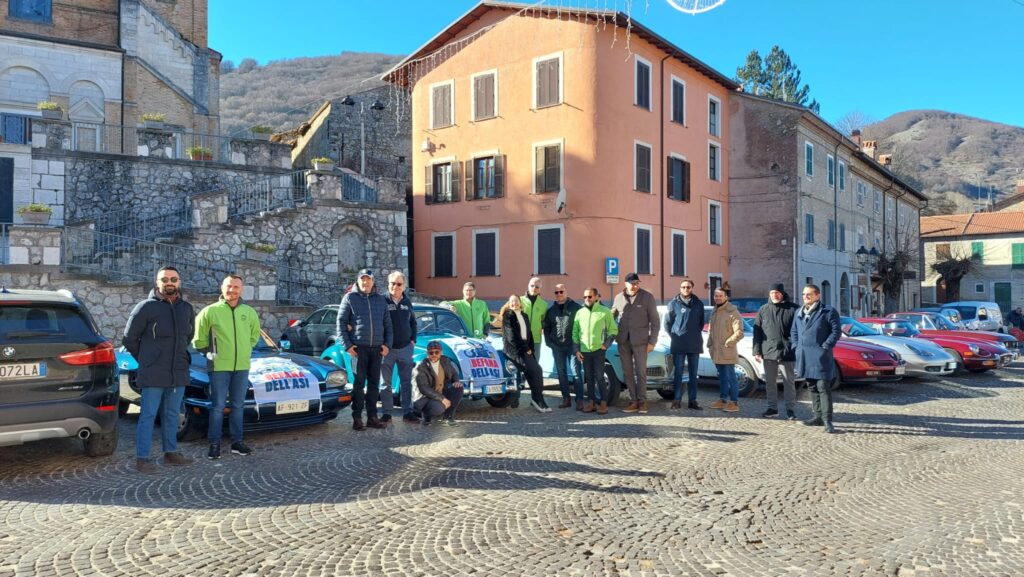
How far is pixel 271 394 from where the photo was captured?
26.2 ft

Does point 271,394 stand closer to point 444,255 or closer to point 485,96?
point 444,255

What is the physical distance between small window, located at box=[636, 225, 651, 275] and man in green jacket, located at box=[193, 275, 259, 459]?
19.1 meters

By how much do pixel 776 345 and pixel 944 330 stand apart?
31.7 ft

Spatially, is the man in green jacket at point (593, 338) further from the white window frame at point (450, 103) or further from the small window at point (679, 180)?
the white window frame at point (450, 103)

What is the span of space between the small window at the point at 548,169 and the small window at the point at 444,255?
414cm

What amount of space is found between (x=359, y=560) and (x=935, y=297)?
57673 mm

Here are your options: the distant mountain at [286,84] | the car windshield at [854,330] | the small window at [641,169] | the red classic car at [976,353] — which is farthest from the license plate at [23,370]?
the distant mountain at [286,84]

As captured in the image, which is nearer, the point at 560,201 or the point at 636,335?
the point at 636,335

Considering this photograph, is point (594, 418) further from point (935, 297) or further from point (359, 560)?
point (935, 297)

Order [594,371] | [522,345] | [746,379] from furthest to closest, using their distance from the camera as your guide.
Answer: [746,379] → [522,345] → [594,371]

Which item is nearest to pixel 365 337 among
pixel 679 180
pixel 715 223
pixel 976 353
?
pixel 976 353

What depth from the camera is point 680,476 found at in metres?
6.39

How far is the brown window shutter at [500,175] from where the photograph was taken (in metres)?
25.5

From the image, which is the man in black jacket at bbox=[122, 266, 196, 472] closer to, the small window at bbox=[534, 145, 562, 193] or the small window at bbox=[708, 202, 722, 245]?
the small window at bbox=[534, 145, 562, 193]
